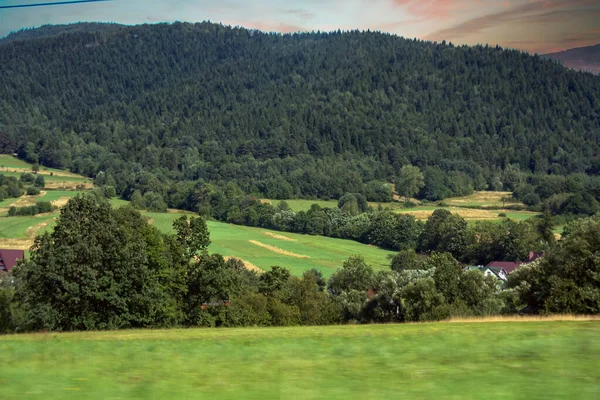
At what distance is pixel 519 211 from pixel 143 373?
431 ft

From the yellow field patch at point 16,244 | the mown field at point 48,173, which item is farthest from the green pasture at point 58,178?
the yellow field patch at point 16,244

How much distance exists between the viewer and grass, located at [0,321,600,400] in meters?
9.79

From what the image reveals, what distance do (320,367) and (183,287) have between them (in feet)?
91.0

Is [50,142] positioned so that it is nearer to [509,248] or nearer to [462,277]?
[509,248]

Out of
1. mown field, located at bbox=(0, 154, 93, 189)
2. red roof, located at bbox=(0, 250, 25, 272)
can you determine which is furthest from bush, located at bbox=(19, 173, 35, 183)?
red roof, located at bbox=(0, 250, 25, 272)

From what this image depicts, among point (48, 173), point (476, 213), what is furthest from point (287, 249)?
point (48, 173)

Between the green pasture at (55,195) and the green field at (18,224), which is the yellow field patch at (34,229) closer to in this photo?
the green field at (18,224)

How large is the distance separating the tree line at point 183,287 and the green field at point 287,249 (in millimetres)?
31616

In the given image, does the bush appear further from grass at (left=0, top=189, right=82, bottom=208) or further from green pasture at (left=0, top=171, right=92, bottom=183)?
grass at (left=0, top=189, right=82, bottom=208)

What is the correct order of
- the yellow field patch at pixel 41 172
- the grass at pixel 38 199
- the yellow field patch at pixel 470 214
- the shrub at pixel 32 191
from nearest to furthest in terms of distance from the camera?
the grass at pixel 38 199
the yellow field patch at pixel 470 214
the shrub at pixel 32 191
the yellow field patch at pixel 41 172

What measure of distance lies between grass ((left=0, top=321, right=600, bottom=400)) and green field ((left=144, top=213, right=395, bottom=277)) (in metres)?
61.2

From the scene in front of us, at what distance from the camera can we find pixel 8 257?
74.6 m

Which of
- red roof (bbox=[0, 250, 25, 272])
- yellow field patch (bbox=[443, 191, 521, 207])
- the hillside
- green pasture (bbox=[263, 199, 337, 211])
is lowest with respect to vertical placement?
red roof (bbox=[0, 250, 25, 272])

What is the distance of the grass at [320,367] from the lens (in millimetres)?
9789
